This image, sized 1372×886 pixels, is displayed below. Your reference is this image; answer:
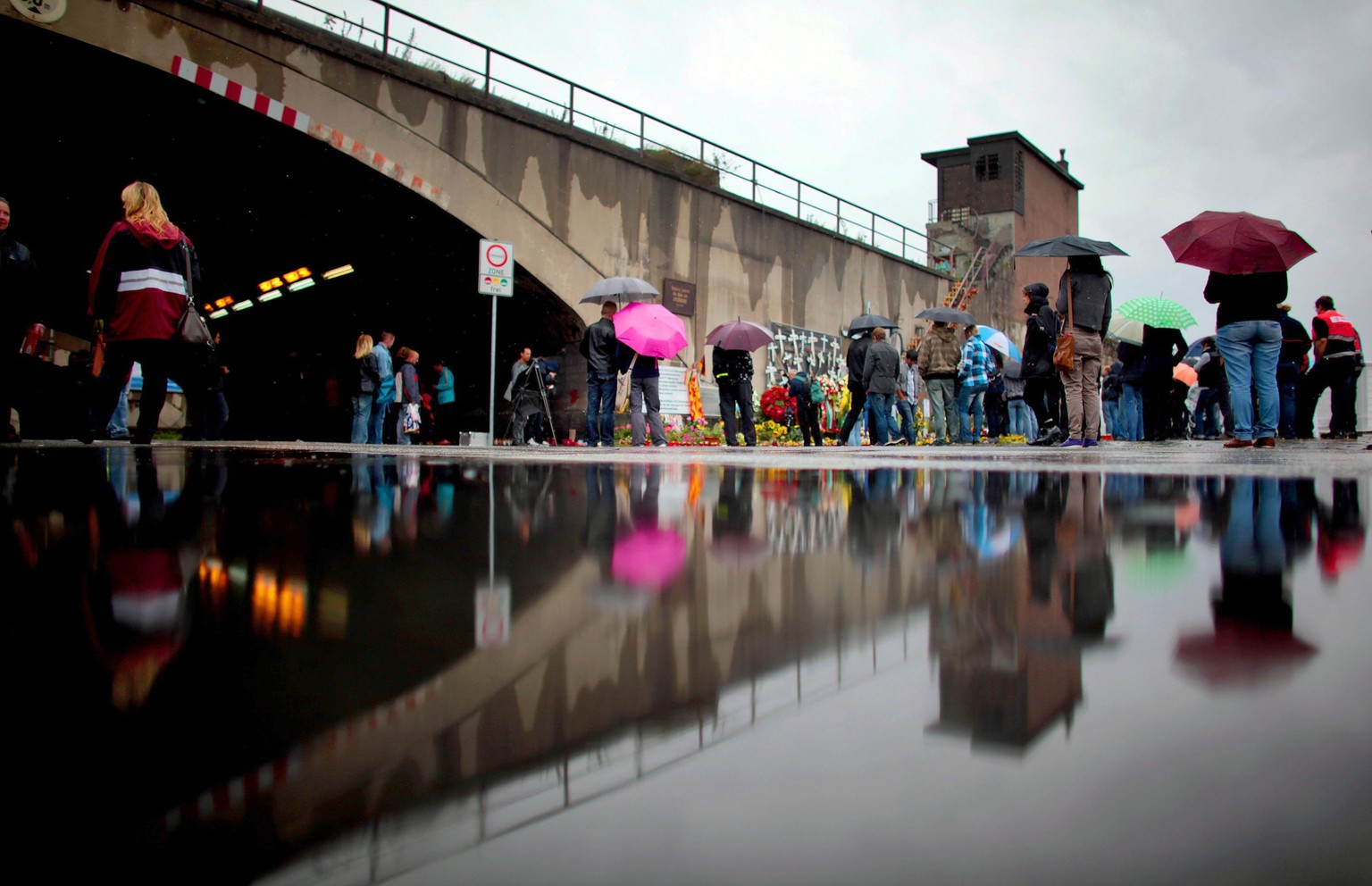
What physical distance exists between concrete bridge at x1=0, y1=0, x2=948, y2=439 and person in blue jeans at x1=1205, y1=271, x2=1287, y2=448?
10.5m

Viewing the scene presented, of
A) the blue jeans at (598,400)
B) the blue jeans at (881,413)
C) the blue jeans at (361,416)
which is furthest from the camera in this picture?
the blue jeans at (361,416)

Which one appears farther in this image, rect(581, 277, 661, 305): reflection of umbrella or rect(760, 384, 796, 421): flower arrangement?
rect(760, 384, 796, 421): flower arrangement

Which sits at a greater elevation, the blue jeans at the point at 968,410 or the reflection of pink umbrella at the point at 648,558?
the blue jeans at the point at 968,410

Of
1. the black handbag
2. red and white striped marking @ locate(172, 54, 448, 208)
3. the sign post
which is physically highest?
red and white striped marking @ locate(172, 54, 448, 208)

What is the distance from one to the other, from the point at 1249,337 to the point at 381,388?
464 inches

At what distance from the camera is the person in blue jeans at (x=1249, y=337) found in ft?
26.6

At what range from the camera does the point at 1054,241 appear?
35.4ft

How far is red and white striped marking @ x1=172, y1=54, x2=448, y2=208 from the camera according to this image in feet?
38.9

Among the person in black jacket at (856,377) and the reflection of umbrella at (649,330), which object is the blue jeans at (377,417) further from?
the person in black jacket at (856,377)

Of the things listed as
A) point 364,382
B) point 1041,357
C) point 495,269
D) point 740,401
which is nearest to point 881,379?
point 740,401

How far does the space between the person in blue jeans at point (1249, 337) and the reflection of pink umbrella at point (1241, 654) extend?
27.5 feet

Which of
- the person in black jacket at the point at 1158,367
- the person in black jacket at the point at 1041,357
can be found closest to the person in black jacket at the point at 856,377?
the person in black jacket at the point at 1041,357

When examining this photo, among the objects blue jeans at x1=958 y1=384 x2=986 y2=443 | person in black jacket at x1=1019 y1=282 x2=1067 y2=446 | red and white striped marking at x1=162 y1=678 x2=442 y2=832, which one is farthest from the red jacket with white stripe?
blue jeans at x1=958 y1=384 x2=986 y2=443

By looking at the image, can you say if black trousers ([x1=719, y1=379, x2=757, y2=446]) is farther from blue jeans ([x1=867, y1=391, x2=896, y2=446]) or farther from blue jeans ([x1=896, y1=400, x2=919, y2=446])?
blue jeans ([x1=896, y1=400, x2=919, y2=446])
